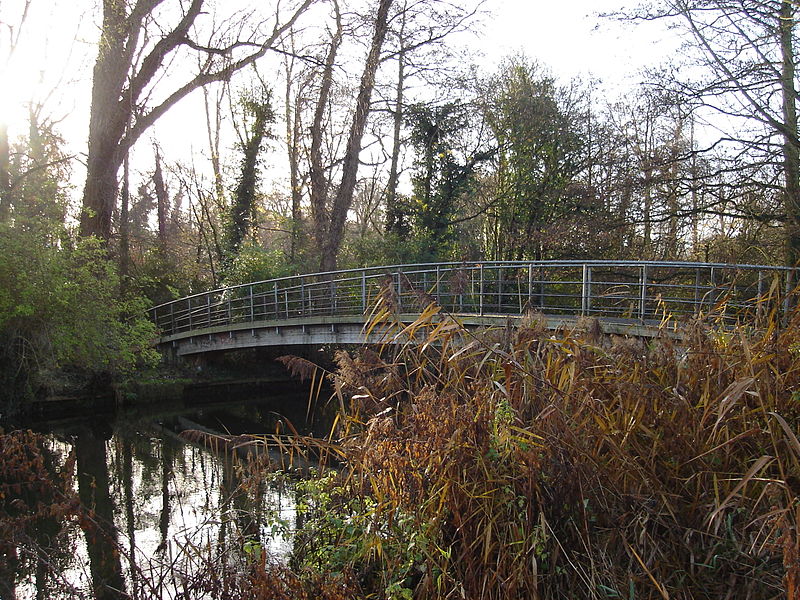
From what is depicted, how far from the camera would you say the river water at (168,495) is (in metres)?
→ 4.07

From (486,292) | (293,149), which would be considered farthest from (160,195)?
(486,292)

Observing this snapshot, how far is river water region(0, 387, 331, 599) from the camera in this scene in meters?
4.07

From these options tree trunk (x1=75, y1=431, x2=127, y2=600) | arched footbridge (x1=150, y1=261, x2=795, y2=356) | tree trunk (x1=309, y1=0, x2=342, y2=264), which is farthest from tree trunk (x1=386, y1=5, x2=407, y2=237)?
tree trunk (x1=75, y1=431, x2=127, y2=600)

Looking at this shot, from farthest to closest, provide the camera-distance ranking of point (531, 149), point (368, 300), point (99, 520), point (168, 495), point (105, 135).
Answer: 1. point (531, 149)
2. point (105, 135)
3. point (368, 300)
4. point (168, 495)
5. point (99, 520)

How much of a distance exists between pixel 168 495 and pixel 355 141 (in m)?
11.8

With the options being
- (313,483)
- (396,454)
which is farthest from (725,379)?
(313,483)

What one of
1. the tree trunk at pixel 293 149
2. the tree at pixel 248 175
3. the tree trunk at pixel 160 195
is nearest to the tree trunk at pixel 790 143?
the tree at pixel 248 175

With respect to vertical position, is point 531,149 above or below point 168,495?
above

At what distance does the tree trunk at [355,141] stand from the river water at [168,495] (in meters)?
3.89

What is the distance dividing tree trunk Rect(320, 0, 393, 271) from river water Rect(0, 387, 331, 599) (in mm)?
3890

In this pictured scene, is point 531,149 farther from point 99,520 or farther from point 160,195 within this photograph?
point 99,520

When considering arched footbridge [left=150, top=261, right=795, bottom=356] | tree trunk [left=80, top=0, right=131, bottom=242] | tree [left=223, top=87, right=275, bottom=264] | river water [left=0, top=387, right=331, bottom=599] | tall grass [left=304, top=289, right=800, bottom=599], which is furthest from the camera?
tree [left=223, top=87, right=275, bottom=264]

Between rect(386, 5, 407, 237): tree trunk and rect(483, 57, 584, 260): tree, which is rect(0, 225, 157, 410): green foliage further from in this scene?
rect(483, 57, 584, 260): tree

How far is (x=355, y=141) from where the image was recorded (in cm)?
1786
